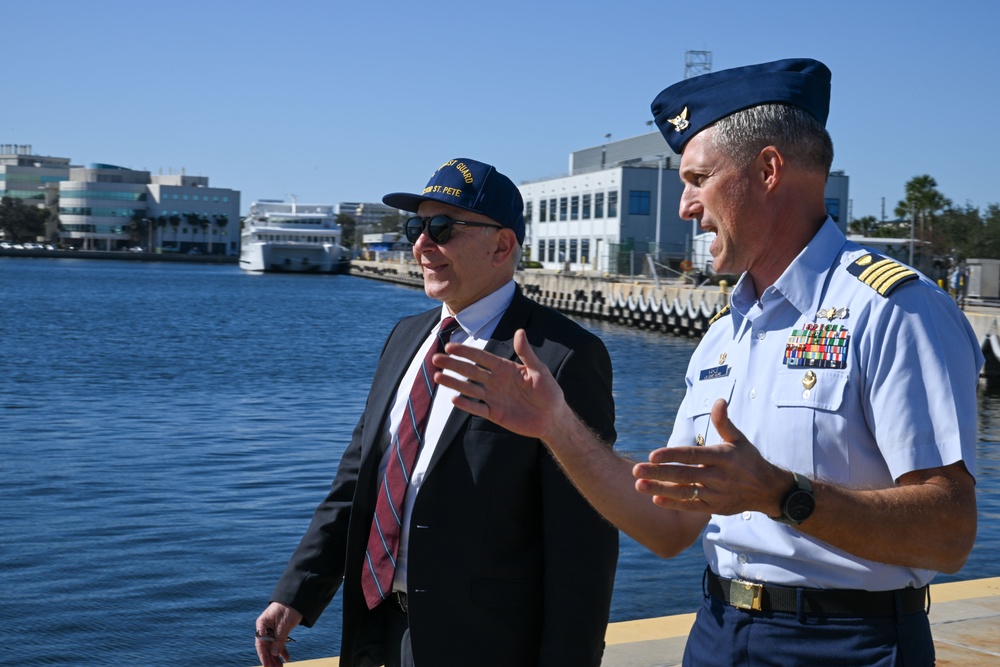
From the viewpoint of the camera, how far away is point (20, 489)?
12414mm

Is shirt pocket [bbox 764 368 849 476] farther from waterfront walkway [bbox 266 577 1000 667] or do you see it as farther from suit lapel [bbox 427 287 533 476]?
waterfront walkway [bbox 266 577 1000 667]

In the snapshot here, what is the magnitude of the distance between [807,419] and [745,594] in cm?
41

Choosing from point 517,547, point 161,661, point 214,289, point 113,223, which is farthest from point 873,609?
point 113,223

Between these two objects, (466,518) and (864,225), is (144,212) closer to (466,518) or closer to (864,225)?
(864,225)

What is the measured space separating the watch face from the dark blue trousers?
1.36 feet

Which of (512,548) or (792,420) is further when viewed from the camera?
(512,548)

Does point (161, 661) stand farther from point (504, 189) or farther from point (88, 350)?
point (88, 350)

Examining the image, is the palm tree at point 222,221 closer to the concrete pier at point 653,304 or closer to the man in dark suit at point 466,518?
the concrete pier at point 653,304

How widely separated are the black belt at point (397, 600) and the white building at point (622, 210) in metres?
53.6

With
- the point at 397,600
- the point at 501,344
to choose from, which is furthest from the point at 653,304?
the point at 397,600

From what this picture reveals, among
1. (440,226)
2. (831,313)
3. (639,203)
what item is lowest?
(831,313)

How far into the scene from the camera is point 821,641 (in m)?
2.20

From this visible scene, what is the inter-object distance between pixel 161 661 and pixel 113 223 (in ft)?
569

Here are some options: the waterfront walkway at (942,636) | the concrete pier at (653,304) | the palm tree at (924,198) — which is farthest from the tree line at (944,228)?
the waterfront walkway at (942,636)
